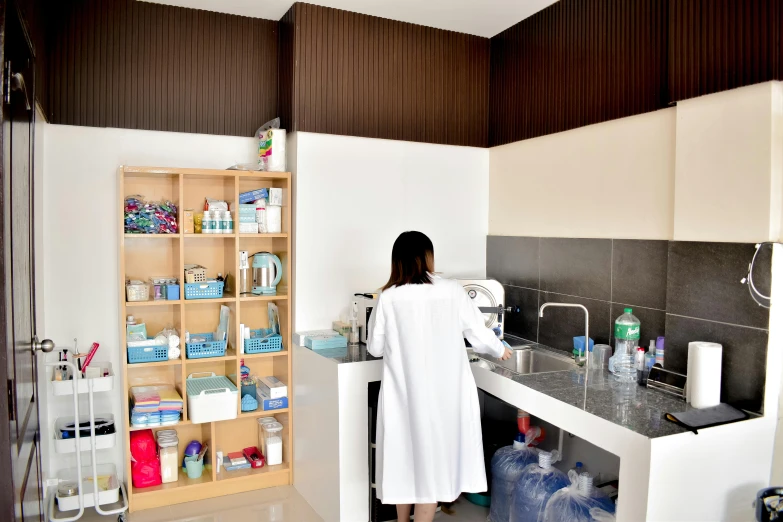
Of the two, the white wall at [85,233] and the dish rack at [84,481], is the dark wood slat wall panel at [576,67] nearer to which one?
the white wall at [85,233]

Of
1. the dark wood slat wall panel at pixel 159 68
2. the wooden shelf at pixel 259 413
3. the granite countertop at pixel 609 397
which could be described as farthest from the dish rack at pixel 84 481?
the dark wood slat wall panel at pixel 159 68

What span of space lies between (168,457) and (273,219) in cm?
145

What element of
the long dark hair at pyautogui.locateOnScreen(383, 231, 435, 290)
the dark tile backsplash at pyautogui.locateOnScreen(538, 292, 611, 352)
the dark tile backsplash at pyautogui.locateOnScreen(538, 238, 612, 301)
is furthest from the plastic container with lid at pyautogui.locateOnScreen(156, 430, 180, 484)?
the dark tile backsplash at pyautogui.locateOnScreen(538, 238, 612, 301)

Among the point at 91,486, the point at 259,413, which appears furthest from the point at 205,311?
the point at 91,486

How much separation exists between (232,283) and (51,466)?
1338mm

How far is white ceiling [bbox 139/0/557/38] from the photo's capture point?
10.8ft

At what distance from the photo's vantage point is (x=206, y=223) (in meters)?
3.20

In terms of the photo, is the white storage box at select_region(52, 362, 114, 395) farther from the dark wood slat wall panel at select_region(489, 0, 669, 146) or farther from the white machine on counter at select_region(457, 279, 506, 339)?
the dark wood slat wall panel at select_region(489, 0, 669, 146)

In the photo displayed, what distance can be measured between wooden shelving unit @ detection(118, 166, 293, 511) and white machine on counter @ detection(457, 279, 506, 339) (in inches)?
41.2

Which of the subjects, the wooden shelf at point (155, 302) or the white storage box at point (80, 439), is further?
the wooden shelf at point (155, 302)

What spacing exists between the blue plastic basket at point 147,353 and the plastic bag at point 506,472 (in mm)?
1849

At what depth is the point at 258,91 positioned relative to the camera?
11.7 feet

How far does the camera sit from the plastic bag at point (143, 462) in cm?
319

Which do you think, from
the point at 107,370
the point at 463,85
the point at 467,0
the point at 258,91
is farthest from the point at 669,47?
the point at 107,370
